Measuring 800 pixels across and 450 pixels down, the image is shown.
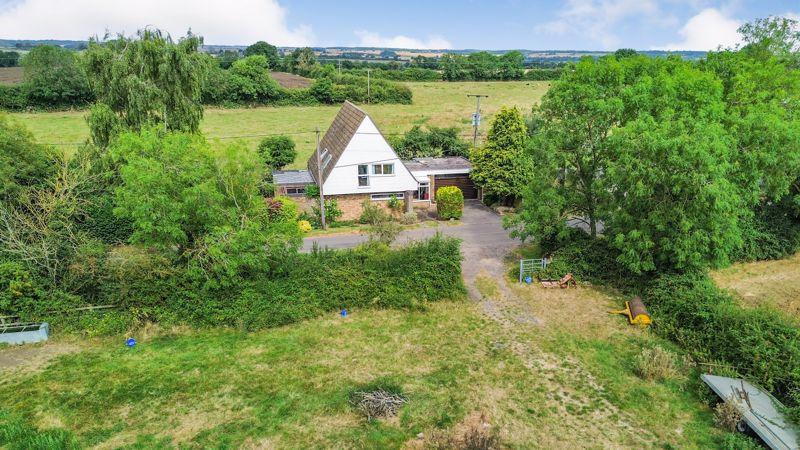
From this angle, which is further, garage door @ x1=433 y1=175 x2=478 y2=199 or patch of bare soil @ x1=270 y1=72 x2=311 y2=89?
patch of bare soil @ x1=270 y1=72 x2=311 y2=89

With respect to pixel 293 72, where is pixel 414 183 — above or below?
below

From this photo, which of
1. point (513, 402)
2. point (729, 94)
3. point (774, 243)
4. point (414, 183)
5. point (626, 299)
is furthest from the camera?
point (414, 183)

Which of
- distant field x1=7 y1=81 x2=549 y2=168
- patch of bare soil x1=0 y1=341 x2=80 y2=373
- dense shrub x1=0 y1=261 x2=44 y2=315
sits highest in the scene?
distant field x1=7 y1=81 x2=549 y2=168

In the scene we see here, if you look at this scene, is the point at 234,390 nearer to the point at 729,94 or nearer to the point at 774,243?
the point at 729,94

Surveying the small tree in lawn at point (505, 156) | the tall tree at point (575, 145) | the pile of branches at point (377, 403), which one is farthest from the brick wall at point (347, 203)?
the pile of branches at point (377, 403)

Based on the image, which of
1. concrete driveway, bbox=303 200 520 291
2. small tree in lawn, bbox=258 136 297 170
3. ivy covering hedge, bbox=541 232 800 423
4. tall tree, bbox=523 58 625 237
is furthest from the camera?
small tree in lawn, bbox=258 136 297 170

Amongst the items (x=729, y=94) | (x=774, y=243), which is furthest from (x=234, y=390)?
(x=774, y=243)

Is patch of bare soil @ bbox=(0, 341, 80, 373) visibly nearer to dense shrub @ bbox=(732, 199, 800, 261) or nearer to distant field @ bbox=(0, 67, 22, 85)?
dense shrub @ bbox=(732, 199, 800, 261)

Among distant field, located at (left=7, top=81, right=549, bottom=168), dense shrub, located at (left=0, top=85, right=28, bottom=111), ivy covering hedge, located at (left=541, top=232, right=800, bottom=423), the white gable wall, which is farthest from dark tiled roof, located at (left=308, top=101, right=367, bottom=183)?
dense shrub, located at (left=0, top=85, right=28, bottom=111)
